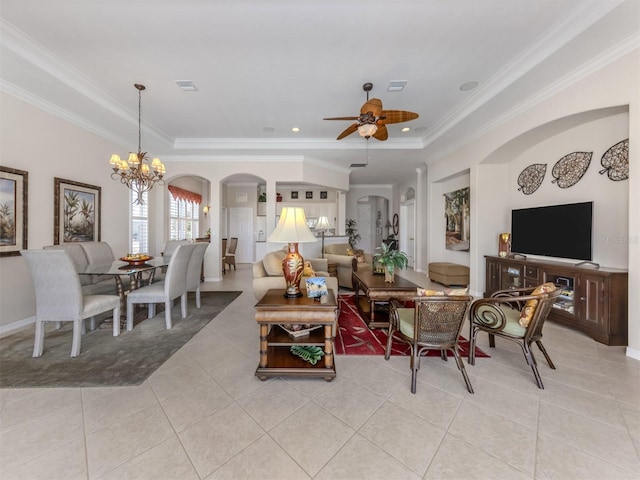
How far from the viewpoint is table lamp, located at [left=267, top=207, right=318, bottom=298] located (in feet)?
7.28

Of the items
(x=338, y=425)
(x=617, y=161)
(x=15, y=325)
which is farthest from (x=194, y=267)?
(x=617, y=161)

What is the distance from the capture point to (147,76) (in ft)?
10.2

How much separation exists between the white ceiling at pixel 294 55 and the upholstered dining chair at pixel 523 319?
233 cm

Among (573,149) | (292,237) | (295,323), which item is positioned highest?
(573,149)

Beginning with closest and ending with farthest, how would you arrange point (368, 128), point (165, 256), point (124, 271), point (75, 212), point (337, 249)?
point (368, 128) < point (124, 271) < point (75, 212) < point (165, 256) < point (337, 249)

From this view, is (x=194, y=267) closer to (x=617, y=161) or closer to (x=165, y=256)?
(x=165, y=256)

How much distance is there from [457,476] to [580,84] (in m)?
3.84

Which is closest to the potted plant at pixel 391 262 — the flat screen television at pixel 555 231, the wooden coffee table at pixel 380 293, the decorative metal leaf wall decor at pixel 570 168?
the wooden coffee table at pixel 380 293

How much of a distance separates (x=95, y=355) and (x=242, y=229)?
6540 millimetres

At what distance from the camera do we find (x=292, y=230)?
7.30 ft

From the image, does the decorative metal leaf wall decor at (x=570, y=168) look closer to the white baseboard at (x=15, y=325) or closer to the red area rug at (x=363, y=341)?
the red area rug at (x=363, y=341)

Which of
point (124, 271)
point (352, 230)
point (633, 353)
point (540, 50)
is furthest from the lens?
point (352, 230)

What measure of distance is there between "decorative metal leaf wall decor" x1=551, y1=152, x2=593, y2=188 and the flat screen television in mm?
387

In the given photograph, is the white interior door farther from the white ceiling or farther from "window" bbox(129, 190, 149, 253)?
the white ceiling
